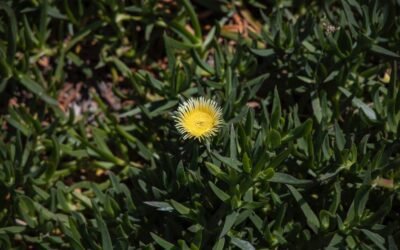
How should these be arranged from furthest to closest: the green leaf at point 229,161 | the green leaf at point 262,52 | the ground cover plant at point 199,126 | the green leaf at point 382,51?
1. the green leaf at point 262,52
2. the green leaf at point 382,51
3. the ground cover plant at point 199,126
4. the green leaf at point 229,161

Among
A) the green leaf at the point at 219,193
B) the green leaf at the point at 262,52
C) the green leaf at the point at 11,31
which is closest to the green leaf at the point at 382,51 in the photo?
the green leaf at the point at 262,52

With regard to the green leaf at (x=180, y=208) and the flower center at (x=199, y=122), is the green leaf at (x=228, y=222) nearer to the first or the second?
the green leaf at (x=180, y=208)

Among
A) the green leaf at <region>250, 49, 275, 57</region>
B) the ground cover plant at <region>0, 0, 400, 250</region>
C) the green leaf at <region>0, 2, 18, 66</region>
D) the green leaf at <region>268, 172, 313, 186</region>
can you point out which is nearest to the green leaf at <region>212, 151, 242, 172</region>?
the ground cover plant at <region>0, 0, 400, 250</region>

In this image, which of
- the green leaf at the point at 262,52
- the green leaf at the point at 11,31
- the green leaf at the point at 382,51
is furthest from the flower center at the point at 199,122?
the green leaf at the point at 11,31

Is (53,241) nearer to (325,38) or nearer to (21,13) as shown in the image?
(21,13)

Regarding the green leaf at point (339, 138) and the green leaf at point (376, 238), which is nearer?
the green leaf at point (376, 238)

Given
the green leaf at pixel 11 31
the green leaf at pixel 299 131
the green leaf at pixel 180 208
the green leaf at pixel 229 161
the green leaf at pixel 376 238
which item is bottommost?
the green leaf at pixel 180 208

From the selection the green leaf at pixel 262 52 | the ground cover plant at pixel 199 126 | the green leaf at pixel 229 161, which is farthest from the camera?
the green leaf at pixel 262 52

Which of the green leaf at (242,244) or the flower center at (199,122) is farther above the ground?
the flower center at (199,122)

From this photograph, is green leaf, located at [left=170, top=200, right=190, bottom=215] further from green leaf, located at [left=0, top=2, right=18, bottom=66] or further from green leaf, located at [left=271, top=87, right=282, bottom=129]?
green leaf, located at [left=0, top=2, right=18, bottom=66]

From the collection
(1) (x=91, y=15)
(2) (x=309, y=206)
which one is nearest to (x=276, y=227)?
(2) (x=309, y=206)
